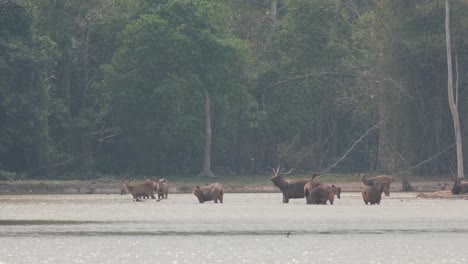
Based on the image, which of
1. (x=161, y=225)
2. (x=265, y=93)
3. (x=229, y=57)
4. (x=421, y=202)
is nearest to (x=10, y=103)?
(x=229, y=57)

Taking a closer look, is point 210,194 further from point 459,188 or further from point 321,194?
point 459,188

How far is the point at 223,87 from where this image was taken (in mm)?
76875

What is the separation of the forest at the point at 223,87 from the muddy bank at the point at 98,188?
177 centimetres

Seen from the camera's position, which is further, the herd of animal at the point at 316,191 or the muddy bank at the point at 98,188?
the muddy bank at the point at 98,188

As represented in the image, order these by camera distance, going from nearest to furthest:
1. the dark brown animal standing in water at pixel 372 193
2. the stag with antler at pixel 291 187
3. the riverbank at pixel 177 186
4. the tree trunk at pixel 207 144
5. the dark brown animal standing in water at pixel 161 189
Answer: the dark brown animal standing in water at pixel 372 193, the stag with antler at pixel 291 187, the dark brown animal standing in water at pixel 161 189, the riverbank at pixel 177 186, the tree trunk at pixel 207 144

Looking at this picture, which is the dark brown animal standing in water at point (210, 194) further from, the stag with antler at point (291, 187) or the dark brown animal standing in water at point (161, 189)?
the dark brown animal standing in water at point (161, 189)

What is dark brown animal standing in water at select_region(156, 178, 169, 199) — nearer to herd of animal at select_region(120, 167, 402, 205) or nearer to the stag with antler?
herd of animal at select_region(120, 167, 402, 205)

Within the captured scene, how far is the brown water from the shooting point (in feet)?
96.1

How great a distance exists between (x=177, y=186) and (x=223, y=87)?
9009mm

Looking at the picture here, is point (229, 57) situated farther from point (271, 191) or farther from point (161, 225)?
point (161, 225)

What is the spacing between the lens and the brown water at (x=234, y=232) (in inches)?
1153

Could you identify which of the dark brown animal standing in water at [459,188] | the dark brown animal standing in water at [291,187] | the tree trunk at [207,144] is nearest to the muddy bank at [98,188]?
the tree trunk at [207,144]

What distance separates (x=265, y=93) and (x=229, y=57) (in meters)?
7.06

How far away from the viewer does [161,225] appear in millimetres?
38562
